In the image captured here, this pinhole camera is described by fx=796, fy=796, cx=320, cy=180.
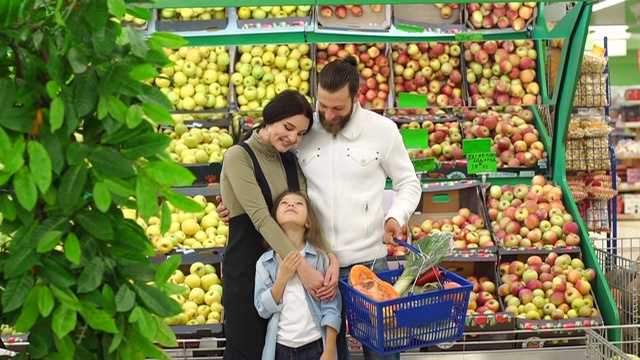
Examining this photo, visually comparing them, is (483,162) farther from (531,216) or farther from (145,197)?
(145,197)

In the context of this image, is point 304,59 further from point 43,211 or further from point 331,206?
point 43,211

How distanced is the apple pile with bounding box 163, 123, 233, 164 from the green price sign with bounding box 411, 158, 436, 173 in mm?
1113

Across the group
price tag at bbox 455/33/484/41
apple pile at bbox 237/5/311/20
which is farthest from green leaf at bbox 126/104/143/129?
apple pile at bbox 237/5/311/20

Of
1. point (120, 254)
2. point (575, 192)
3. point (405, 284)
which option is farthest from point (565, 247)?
point (120, 254)

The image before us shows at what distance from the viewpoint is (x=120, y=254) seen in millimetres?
1660

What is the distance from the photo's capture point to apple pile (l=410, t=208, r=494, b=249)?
4.42 meters

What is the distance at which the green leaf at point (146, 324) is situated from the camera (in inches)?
61.6

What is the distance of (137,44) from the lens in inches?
61.9

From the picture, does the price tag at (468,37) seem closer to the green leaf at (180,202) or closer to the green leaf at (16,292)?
the green leaf at (180,202)

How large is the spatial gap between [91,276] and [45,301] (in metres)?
0.10

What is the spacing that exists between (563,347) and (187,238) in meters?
2.04

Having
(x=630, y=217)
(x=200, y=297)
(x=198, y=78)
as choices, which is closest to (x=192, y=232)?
(x=200, y=297)

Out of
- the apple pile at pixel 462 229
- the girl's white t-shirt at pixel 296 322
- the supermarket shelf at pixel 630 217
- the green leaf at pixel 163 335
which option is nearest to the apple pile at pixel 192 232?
the apple pile at pixel 462 229

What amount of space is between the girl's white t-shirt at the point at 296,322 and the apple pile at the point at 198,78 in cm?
242
